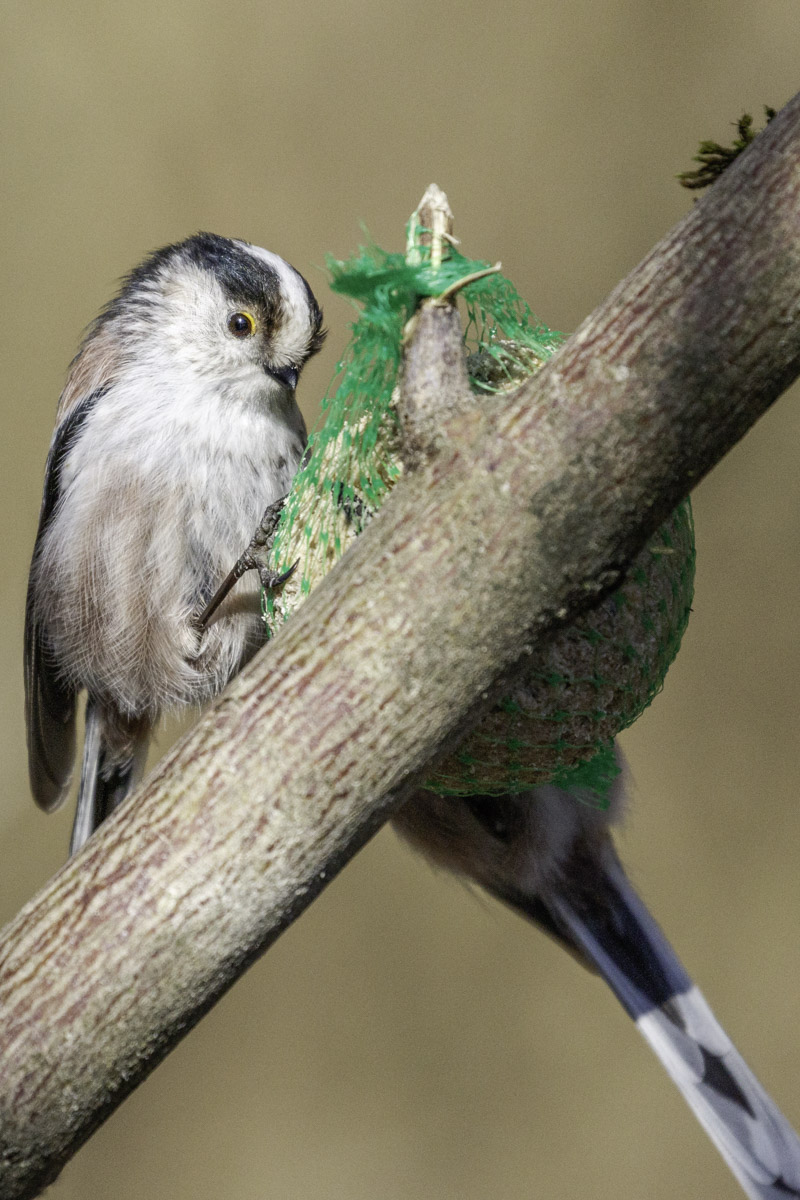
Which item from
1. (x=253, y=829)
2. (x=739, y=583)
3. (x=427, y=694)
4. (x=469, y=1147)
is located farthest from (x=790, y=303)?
(x=469, y=1147)

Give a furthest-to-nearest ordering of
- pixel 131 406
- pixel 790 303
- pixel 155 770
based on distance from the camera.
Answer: pixel 131 406 → pixel 155 770 → pixel 790 303

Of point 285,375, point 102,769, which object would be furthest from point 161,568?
point 102,769

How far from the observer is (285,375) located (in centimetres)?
192

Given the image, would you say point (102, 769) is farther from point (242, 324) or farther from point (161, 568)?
point (242, 324)

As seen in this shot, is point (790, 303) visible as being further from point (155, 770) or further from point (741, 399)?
point (155, 770)

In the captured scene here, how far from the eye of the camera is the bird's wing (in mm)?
2135

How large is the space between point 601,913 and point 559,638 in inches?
37.1

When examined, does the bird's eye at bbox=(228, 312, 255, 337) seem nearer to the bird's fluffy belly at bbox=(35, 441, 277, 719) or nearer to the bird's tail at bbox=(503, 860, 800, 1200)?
the bird's fluffy belly at bbox=(35, 441, 277, 719)

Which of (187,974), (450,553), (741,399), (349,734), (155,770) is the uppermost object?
(741,399)

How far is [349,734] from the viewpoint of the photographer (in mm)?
960

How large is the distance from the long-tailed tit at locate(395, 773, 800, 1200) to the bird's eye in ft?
2.98

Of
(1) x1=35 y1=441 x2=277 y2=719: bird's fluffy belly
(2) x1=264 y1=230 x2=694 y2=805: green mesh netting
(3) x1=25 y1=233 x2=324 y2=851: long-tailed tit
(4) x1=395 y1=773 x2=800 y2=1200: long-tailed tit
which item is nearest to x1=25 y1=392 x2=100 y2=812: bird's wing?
(3) x1=25 y1=233 x2=324 y2=851: long-tailed tit

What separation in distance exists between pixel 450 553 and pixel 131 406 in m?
1.17

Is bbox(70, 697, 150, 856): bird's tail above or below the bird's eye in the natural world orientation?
below
